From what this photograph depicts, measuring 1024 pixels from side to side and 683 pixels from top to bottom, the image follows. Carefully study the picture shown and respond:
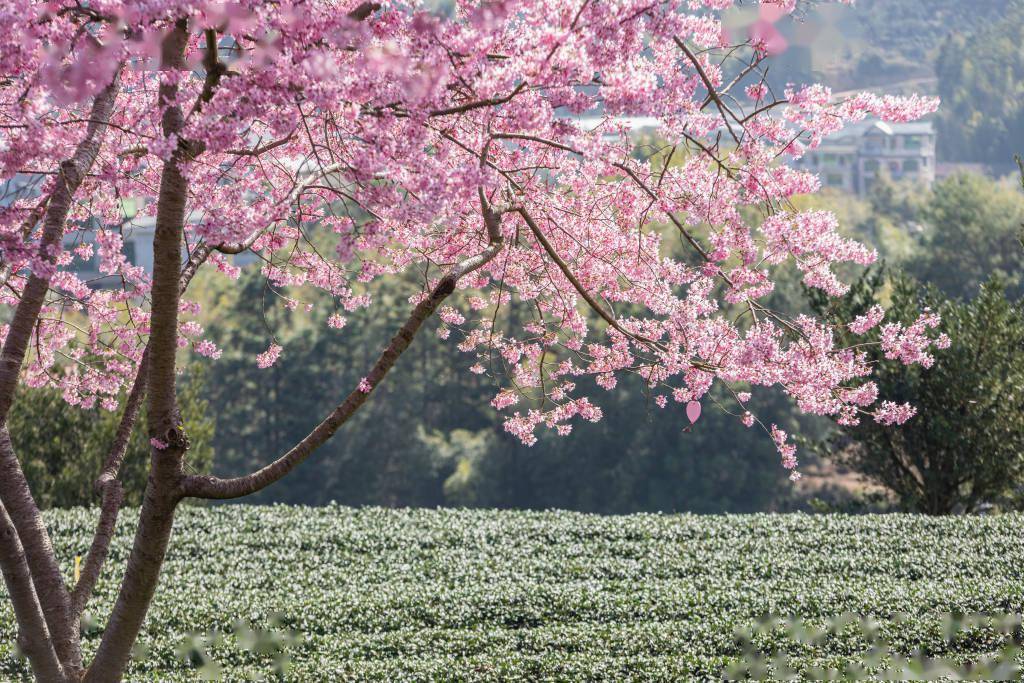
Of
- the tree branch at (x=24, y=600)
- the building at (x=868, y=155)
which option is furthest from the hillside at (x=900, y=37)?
the tree branch at (x=24, y=600)

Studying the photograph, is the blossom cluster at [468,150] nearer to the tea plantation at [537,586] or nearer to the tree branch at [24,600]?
Result: the tree branch at [24,600]

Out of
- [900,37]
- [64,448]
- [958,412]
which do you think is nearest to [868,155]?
[900,37]

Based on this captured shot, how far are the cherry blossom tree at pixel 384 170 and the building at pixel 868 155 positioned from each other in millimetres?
93828

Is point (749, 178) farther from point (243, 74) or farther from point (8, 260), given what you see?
point (8, 260)

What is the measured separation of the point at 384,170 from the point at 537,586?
628cm

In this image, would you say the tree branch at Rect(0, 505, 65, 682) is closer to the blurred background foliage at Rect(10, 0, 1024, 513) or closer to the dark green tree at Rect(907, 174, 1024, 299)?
the blurred background foliage at Rect(10, 0, 1024, 513)

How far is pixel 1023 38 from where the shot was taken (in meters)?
82.0

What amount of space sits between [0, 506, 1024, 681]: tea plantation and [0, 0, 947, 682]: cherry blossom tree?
258 cm

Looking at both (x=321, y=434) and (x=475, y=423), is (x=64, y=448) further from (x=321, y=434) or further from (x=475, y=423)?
(x=475, y=423)

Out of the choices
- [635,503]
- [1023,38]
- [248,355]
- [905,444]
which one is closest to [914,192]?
[1023,38]

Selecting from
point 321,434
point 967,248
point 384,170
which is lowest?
point 321,434

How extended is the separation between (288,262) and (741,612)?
4.89 metres

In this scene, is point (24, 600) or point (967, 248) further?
point (967, 248)

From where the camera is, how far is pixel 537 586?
923 cm
